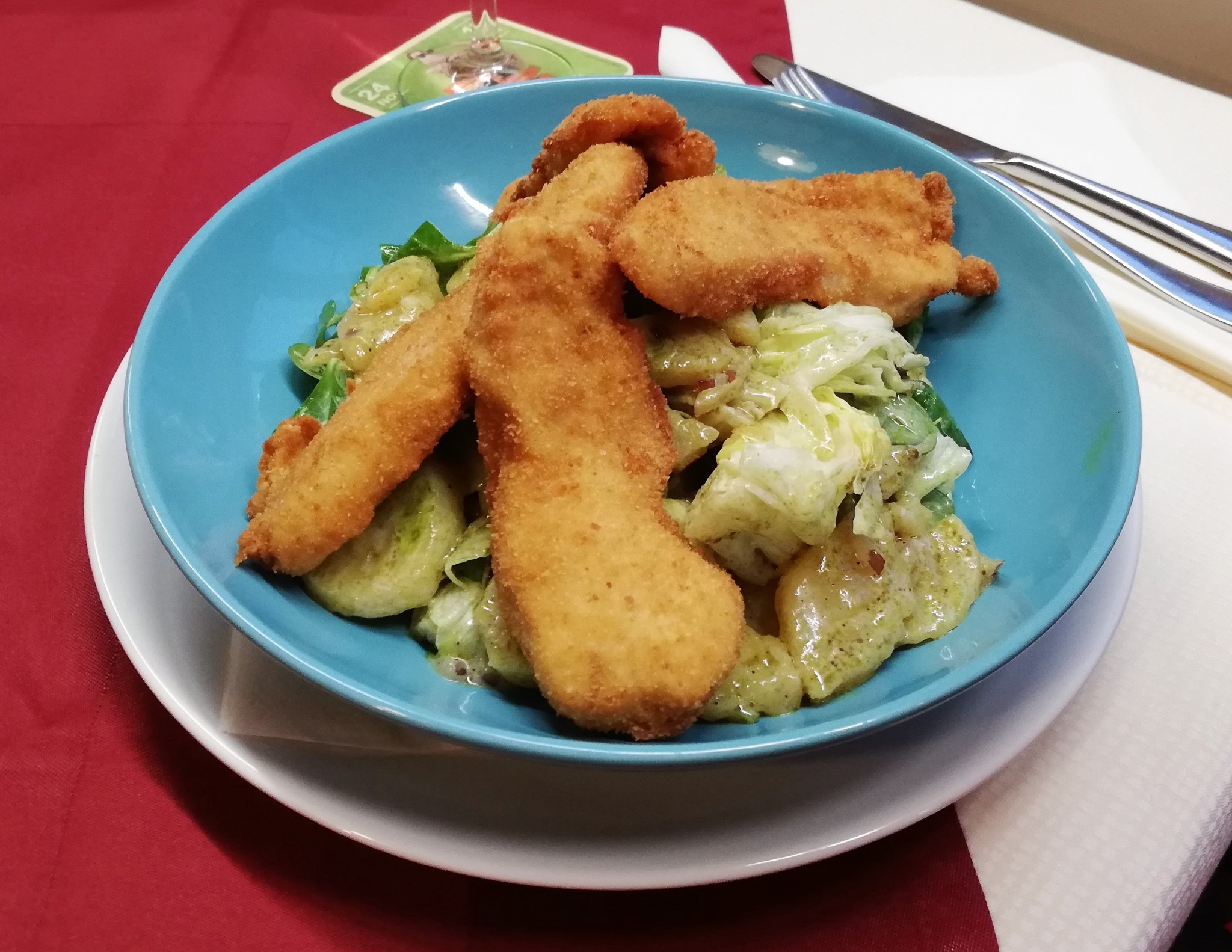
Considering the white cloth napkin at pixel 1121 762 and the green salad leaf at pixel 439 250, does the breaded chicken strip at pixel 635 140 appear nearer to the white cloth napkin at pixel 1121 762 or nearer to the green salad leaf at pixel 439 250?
the green salad leaf at pixel 439 250

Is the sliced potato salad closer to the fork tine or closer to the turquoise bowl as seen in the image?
the turquoise bowl

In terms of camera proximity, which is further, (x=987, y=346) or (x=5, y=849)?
(x=987, y=346)

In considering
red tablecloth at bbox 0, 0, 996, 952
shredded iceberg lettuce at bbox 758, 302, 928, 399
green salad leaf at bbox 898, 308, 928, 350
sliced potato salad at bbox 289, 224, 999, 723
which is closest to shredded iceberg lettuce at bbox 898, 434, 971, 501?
sliced potato salad at bbox 289, 224, 999, 723

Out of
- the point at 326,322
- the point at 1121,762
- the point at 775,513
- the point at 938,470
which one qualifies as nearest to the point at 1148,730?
the point at 1121,762

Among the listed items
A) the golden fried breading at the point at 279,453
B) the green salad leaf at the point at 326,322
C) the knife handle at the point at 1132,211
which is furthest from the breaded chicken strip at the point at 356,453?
the knife handle at the point at 1132,211

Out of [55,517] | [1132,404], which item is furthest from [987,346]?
[55,517]

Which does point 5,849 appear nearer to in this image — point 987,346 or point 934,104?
point 987,346
